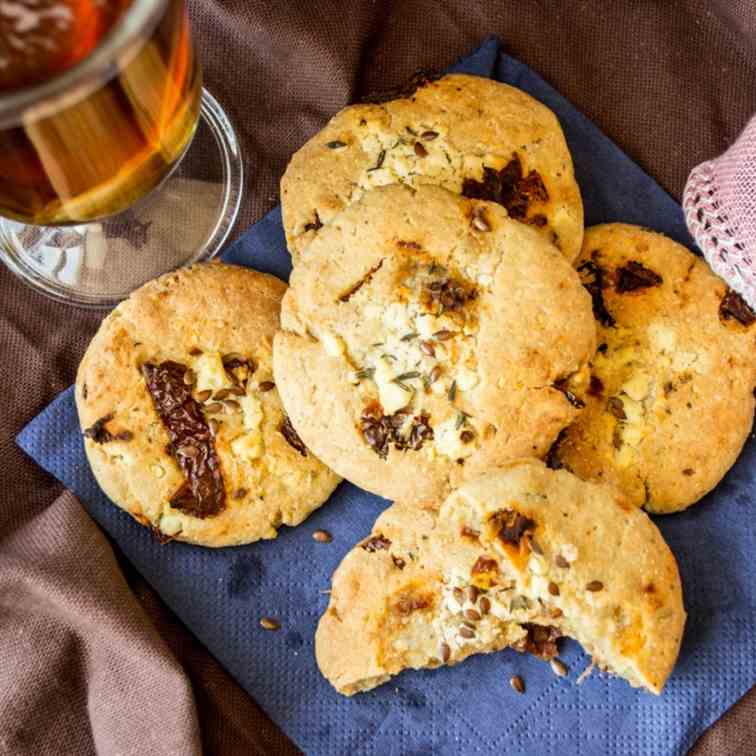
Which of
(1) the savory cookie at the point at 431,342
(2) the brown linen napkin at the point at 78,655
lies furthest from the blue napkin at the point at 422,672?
(1) the savory cookie at the point at 431,342

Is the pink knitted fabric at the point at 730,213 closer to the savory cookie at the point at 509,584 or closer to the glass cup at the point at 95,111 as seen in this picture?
the savory cookie at the point at 509,584

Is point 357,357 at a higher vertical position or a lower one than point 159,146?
lower

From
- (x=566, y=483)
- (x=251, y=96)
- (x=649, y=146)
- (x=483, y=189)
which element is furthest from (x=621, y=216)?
(x=251, y=96)

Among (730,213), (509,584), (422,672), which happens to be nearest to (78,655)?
(422,672)

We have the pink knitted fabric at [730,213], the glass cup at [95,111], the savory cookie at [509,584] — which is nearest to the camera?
the glass cup at [95,111]

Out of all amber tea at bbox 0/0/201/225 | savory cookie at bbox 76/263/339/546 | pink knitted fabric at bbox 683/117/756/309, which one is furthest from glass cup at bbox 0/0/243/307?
pink knitted fabric at bbox 683/117/756/309

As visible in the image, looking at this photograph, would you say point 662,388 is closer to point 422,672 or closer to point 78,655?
point 422,672

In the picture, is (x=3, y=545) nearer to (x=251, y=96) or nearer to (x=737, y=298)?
(x=251, y=96)
